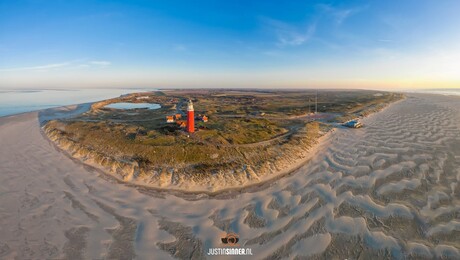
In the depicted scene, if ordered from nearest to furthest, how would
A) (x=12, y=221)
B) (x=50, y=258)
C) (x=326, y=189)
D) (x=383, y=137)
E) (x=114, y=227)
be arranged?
1. (x=50, y=258)
2. (x=114, y=227)
3. (x=12, y=221)
4. (x=326, y=189)
5. (x=383, y=137)

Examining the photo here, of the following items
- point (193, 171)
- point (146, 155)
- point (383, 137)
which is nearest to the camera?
point (193, 171)

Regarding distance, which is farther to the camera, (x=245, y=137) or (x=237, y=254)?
(x=245, y=137)

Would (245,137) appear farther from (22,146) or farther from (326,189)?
(22,146)

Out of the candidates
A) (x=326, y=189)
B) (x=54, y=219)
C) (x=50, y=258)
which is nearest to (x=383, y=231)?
(x=326, y=189)

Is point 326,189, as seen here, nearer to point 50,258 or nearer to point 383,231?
point 383,231

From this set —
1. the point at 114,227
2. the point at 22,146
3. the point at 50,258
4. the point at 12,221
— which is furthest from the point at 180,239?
the point at 22,146

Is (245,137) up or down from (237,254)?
up
